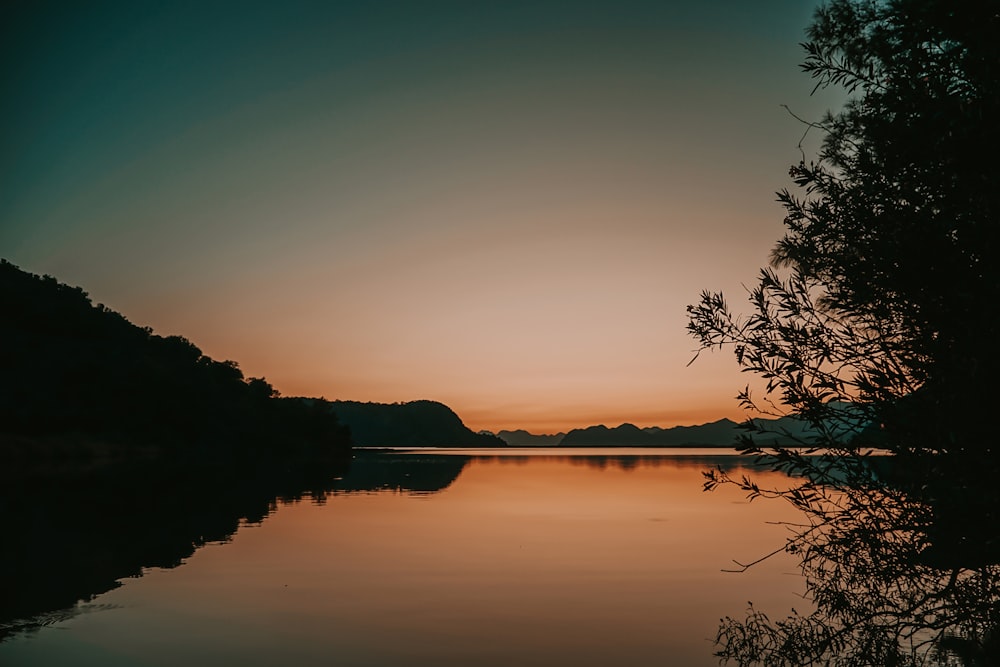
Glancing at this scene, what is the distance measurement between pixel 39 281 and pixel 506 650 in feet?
504

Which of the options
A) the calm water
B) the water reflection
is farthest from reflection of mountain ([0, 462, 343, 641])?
the water reflection

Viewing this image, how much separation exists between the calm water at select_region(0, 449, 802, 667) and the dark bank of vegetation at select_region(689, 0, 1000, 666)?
537 cm

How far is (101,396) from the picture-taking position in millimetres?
111062

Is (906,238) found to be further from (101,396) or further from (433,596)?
(101,396)

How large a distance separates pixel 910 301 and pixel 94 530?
105 ft

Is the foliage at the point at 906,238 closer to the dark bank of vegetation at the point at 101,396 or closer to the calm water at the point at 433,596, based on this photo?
the calm water at the point at 433,596

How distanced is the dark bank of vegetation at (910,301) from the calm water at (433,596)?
5.37m

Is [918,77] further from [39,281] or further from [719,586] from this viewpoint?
[39,281]

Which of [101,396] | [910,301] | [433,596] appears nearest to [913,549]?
[910,301]

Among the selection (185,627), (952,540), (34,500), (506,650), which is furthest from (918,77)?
(34,500)

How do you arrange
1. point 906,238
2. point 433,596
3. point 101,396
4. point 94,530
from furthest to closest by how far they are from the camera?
point 101,396 → point 94,530 → point 433,596 → point 906,238

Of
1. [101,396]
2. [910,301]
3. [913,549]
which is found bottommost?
[913,549]

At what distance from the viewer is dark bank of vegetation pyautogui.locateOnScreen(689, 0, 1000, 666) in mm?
10141

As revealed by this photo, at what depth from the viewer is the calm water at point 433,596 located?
1522 centimetres
